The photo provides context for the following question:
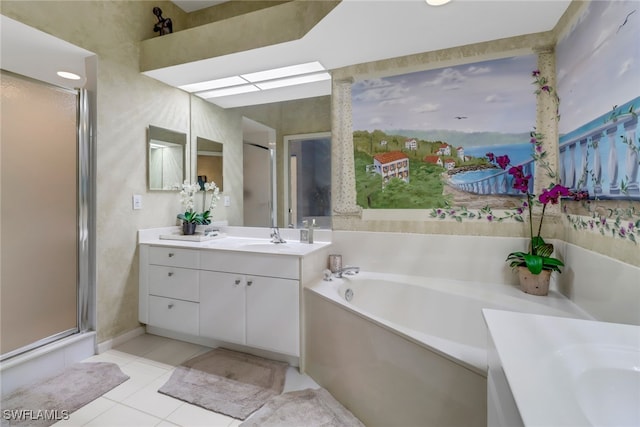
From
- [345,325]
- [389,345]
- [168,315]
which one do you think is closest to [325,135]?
[345,325]

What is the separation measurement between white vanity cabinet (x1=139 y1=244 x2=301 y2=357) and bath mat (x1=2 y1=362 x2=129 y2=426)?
0.49 meters

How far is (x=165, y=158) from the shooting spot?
8.68 feet

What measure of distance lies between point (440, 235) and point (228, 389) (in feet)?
5.69

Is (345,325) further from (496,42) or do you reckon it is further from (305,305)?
(496,42)

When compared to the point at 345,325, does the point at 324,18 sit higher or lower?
higher

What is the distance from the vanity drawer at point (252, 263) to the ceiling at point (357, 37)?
4.72 feet

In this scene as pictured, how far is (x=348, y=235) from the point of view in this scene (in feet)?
7.59

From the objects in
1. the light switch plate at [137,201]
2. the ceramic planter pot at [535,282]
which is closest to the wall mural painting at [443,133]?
the ceramic planter pot at [535,282]

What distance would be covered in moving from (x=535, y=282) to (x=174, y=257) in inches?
99.7

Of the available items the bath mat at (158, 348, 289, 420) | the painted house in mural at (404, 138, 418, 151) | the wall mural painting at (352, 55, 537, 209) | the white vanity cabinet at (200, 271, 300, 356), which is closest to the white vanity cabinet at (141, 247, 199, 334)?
the white vanity cabinet at (200, 271, 300, 356)

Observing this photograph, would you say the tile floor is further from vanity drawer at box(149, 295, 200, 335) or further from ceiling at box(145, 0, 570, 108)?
ceiling at box(145, 0, 570, 108)

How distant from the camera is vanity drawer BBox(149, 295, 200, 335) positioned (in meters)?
2.17

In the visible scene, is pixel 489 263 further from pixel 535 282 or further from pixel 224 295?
pixel 224 295

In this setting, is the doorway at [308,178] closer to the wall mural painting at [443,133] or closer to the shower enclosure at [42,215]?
the wall mural painting at [443,133]
